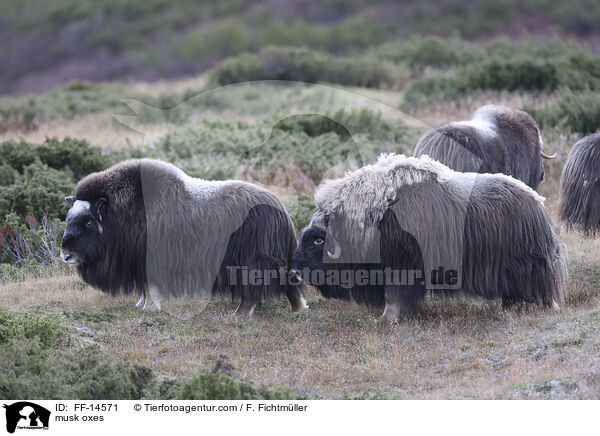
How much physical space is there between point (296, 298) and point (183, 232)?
1165mm

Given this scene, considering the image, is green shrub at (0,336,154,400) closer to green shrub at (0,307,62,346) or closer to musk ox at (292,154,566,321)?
green shrub at (0,307,62,346)

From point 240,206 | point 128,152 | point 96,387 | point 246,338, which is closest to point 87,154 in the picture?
point 128,152

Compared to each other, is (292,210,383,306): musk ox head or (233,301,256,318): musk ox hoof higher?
(292,210,383,306): musk ox head

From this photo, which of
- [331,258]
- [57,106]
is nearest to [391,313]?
[331,258]

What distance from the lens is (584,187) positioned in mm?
8016

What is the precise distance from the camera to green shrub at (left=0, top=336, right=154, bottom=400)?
15.3 ft

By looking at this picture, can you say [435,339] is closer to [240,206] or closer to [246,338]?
[246,338]

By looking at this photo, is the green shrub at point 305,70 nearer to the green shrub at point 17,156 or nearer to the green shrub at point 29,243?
the green shrub at point 17,156

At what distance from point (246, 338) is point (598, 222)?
171 inches

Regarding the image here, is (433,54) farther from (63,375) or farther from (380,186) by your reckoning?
(63,375)

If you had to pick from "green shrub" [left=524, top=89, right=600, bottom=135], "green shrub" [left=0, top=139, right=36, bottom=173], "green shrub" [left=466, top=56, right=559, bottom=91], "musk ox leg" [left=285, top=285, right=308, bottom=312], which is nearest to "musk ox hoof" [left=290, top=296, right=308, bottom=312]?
"musk ox leg" [left=285, top=285, right=308, bottom=312]

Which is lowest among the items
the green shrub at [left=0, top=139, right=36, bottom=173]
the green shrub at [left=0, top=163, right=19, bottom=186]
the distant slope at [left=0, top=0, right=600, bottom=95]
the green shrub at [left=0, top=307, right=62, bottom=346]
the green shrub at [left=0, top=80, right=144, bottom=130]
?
the green shrub at [left=0, top=307, right=62, bottom=346]

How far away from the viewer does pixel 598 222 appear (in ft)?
26.4

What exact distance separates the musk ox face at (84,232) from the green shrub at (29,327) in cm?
65
